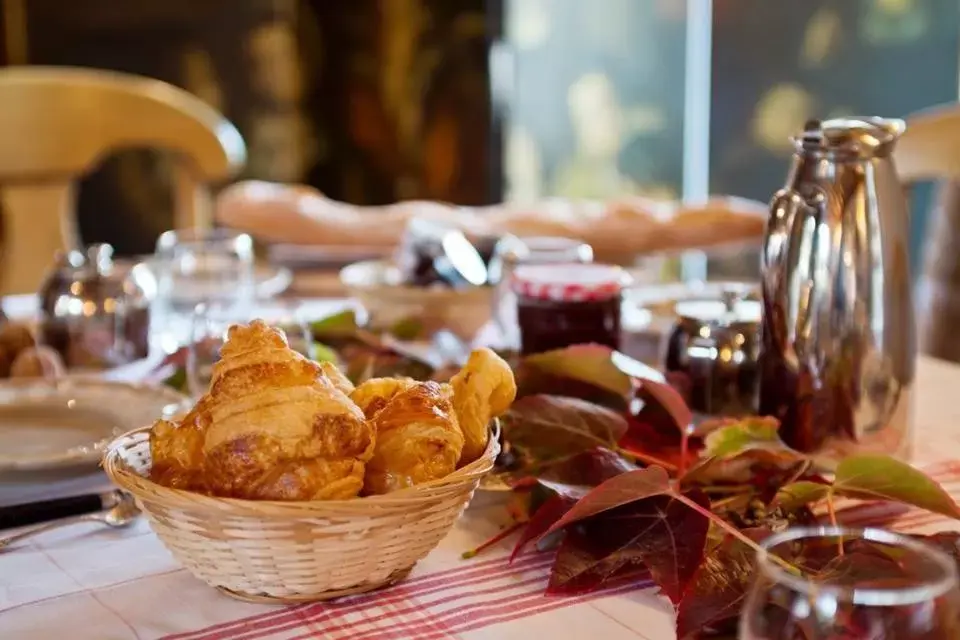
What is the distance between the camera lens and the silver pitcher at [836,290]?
0.80 m

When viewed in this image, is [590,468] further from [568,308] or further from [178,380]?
[178,380]

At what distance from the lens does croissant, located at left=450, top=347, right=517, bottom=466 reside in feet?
2.15

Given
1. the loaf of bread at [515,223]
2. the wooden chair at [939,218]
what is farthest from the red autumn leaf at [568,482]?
the wooden chair at [939,218]

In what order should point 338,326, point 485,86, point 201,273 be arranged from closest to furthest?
point 338,326 < point 201,273 < point 485,86

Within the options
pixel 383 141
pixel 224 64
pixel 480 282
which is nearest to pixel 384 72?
pixel 383 141

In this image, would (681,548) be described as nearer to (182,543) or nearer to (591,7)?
(182,543)

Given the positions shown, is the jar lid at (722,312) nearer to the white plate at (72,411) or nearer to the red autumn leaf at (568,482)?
the red autumn leaf at (568,482)

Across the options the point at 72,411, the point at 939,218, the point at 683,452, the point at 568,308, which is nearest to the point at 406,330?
the point at 568,308

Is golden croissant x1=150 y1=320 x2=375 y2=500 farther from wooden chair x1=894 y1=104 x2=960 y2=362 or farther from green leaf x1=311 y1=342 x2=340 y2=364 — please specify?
wooden chair x1=894 y1=104 x2=960 y2=362

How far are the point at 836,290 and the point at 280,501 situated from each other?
0.41m

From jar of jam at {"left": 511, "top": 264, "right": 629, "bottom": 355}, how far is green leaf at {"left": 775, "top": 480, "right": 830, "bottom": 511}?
28 centimetres

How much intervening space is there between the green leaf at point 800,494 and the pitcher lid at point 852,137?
0.24 meters

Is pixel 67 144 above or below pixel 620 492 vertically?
above

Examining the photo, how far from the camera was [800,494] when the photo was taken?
68 cm
